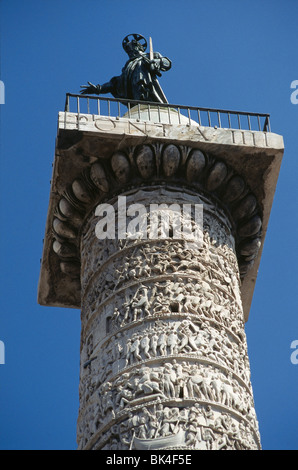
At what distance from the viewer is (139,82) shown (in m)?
10.8

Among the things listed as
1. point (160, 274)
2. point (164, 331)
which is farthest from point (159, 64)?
point (164, 331)

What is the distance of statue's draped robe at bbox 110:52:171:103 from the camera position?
424 inches

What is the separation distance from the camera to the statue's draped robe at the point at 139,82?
10.8 metres

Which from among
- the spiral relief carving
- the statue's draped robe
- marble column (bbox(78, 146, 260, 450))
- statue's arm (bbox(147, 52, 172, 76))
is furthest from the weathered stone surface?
statue's arm (bbox(147, 52, 172, 76))

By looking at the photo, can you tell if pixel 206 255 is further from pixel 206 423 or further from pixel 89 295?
pixel 206 423

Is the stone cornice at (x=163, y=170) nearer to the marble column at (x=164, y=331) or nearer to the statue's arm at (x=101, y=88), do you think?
the marble column at (x=164, y=331)

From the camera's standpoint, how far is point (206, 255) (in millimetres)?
8852

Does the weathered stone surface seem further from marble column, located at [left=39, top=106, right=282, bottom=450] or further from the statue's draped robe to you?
the statue's draped robe

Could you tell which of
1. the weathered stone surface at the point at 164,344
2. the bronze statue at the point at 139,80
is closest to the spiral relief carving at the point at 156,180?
the weathered stone surface at the point at 164,344

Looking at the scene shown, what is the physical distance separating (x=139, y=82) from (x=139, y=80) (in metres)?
0.02

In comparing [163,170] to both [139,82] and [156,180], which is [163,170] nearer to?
[156,180]

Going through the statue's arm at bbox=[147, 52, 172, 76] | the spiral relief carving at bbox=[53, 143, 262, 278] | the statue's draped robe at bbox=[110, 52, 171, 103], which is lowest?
the spiral relief carving at bbox=[53, 143, 262, 278]
